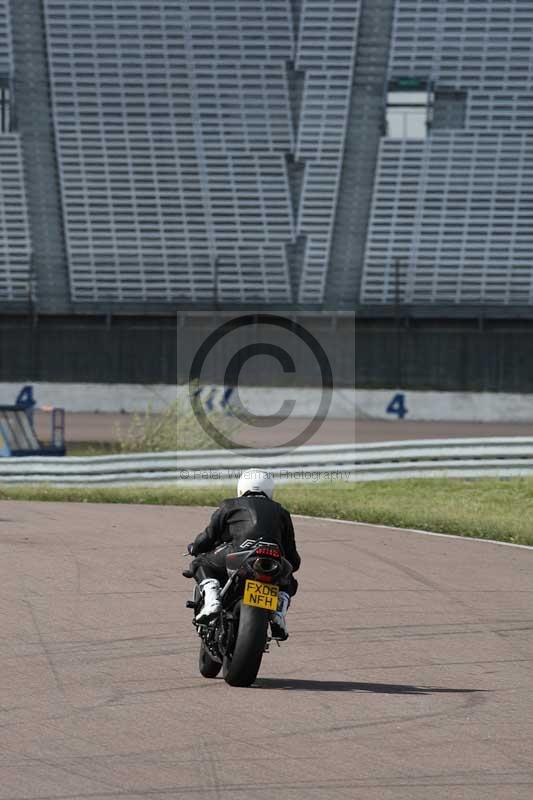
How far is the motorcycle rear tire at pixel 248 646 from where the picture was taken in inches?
287

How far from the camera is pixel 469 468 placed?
65.3 feet

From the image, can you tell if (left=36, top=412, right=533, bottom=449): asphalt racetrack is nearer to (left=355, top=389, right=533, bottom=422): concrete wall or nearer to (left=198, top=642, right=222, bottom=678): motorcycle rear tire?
(left=355, top=389, right=533, bottom=422): concrete wall

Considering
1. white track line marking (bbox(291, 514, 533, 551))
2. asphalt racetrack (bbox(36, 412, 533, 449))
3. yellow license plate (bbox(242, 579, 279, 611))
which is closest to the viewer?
yellow license plate (bbox(242, 579, 279, 611))

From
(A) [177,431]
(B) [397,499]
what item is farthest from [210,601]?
(A) [177,431]

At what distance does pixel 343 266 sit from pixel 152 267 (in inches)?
209

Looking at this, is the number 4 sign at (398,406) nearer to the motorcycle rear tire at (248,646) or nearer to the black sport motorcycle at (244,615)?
the black sport motorcycle at (244,615)

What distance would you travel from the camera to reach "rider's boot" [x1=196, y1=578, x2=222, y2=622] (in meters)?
7.57

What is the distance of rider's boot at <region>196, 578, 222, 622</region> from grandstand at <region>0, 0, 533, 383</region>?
1101 inches

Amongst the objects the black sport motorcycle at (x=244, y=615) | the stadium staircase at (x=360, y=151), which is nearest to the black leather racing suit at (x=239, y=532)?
the black sport motorcycle at (x=244, y=615)

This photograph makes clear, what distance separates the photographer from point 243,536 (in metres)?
7.63

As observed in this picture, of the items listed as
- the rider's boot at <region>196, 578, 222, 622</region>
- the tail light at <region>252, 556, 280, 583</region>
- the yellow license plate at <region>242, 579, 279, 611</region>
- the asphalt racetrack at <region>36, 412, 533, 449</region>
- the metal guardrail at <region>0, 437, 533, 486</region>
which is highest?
the tail light at <region>252, 556, 280, 583</region>

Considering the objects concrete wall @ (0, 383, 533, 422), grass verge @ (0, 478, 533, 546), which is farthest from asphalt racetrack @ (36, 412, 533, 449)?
grass verge @ (0, 478, 533, 546)

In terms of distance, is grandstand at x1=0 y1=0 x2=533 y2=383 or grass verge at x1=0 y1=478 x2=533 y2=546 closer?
grass verge at x1=0 y1=478 x2=533 y2=546

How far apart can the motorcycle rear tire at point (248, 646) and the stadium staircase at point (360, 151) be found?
28901 millimetres
